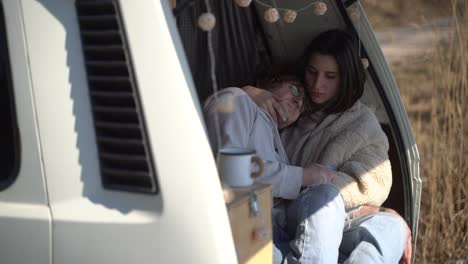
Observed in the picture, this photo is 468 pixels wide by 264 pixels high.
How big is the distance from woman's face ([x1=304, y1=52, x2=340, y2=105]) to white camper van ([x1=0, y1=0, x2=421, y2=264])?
1376 mm

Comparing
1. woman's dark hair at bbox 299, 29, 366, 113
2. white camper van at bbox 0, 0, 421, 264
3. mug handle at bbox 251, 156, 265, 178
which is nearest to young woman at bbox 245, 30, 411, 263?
woman's dark hair at bbox 299, 29, 366, 113

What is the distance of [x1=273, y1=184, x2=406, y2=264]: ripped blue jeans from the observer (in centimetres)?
199

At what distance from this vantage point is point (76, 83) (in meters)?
1.48

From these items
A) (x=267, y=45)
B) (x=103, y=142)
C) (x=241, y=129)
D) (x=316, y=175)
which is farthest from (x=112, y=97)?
(x=267, y=45)

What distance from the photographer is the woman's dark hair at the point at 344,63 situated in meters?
2.76

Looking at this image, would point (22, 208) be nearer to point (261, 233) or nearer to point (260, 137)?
point (261, 233)

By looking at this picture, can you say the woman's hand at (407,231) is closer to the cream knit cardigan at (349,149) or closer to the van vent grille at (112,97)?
the cream knit cardigan at (349,149)

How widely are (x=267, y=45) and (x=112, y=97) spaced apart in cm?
173

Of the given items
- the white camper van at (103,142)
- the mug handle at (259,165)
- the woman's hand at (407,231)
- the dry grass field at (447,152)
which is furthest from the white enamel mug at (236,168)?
the dry grass field at (447,152)

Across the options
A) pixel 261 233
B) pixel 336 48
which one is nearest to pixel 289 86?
pixel 336 48

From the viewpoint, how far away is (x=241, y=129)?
2207mm

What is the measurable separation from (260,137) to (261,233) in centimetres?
78

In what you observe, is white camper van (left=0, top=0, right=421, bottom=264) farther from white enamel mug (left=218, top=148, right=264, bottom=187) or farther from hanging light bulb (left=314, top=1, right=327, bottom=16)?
hanging light bulb (left=314, top=1, right=327, bottom=16)

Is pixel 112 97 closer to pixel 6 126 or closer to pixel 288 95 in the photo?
pixel 6 126
